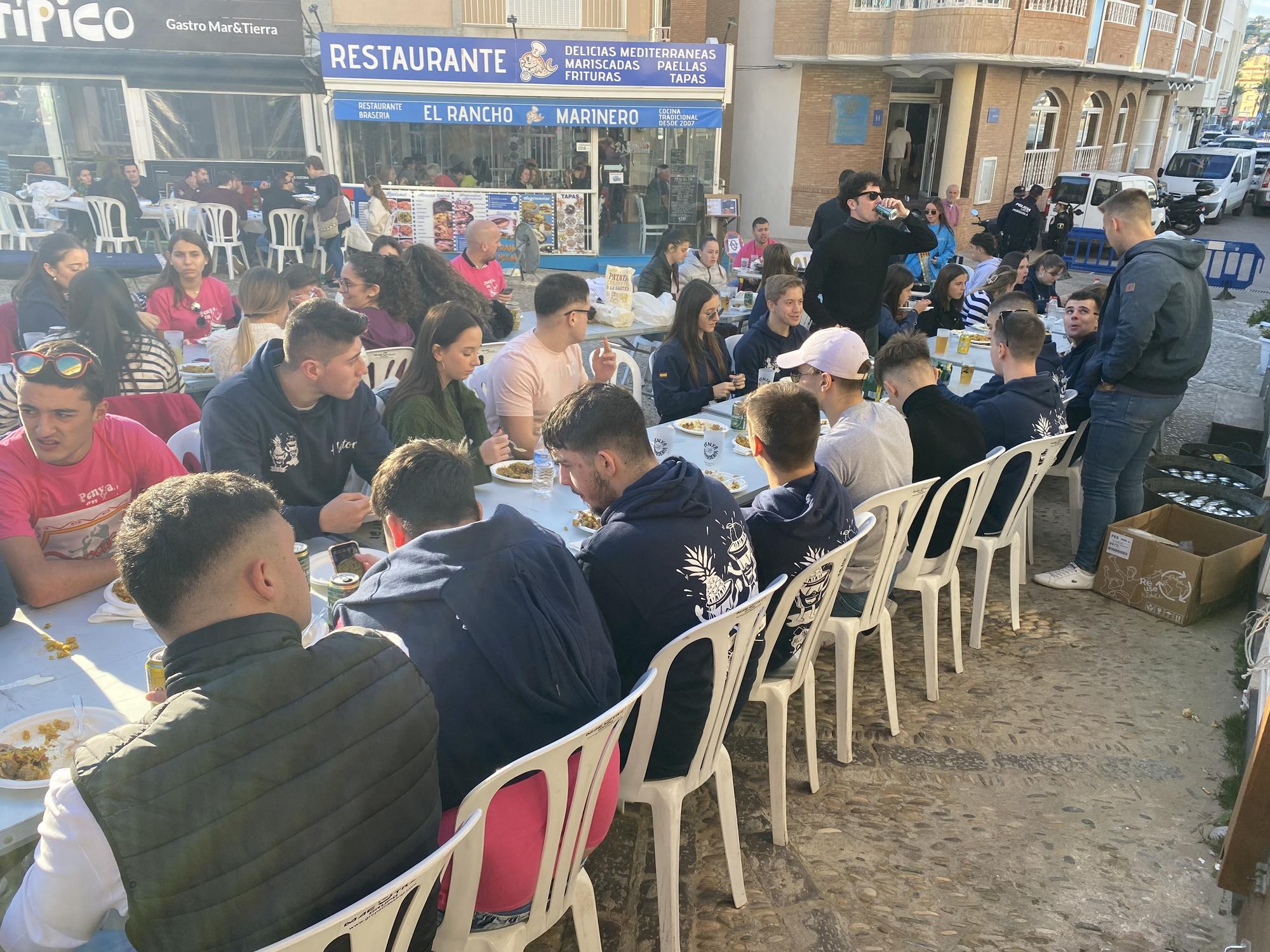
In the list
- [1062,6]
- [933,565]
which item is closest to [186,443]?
[933,565]

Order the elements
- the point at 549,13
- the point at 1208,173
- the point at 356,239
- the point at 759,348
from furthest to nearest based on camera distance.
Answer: the point at 1208,173
the point at 549,13
the point at 356,239
the point at 759,348

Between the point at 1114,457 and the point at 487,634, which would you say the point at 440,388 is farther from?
the point at 1114,457

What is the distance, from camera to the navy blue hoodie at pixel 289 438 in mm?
3123

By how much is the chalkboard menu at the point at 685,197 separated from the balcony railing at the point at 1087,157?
14047 millimetres

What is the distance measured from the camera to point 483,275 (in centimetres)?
691

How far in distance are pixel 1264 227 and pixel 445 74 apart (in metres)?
23.0

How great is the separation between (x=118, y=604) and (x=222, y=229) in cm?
1167

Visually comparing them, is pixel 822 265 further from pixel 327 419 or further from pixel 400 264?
pixel 327 419

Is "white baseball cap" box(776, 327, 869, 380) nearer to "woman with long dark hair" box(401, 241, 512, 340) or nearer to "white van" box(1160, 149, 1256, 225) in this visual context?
"woman with long dark hair" box(401, 241, 512, 340)

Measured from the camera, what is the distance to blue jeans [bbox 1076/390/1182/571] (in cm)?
471

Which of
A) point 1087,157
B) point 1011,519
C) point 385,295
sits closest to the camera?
point 1011,519

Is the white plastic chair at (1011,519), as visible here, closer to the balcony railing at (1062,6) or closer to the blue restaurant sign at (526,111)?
the blue restaurant sign at (526,111)

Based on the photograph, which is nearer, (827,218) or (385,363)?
(385,363)

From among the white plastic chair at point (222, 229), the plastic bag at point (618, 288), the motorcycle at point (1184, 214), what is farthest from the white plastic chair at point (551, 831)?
the motorcycle at point (1184, 214)
